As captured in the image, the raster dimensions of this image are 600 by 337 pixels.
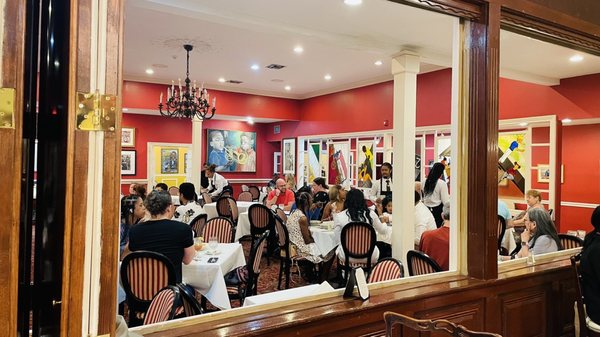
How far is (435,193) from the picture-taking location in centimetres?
552

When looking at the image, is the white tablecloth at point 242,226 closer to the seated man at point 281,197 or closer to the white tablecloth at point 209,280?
the seated man at point 281,197

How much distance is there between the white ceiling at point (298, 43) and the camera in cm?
382

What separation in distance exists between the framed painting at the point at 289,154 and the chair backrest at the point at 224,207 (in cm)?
437

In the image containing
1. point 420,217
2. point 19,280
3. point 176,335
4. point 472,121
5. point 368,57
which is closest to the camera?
point 19,280

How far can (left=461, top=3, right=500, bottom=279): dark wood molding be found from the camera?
235 cm

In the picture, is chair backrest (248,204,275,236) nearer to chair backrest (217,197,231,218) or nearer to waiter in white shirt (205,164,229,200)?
chair backrest (217,197,231,218)

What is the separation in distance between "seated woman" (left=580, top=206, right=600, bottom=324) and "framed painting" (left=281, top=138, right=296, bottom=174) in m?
8.86

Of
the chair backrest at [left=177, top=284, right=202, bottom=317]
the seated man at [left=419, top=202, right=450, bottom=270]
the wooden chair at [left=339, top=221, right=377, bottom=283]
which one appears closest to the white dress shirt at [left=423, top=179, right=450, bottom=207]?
the wooden chair at [left=339, top=221, right=377, bottom=283]

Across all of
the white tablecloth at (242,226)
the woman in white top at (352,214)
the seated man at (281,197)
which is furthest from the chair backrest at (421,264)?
the seated man at (281,197)

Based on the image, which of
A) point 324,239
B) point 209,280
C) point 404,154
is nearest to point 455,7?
point 209,280

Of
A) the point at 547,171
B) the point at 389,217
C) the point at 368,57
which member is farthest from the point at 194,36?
the point at 547,171

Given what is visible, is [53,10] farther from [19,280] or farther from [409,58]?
[409,58]

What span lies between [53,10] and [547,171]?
777 cm

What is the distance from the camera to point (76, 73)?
3.75 feet
